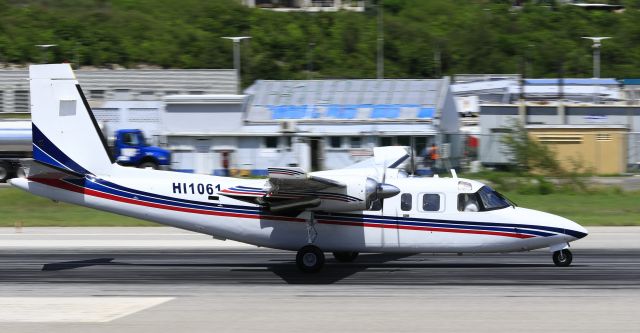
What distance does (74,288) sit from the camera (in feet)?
53.7

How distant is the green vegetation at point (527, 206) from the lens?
2808 cm

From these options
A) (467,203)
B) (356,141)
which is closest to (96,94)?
(356,141)

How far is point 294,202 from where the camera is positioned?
17500mm

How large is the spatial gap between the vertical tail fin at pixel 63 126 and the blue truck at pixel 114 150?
79.3 feet

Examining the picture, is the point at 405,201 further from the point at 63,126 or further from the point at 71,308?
the point at 63,126

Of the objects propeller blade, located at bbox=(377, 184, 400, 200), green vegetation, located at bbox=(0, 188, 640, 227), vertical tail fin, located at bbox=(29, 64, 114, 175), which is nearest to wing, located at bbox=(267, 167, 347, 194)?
propeller blade, located at bbox=(377, 184, 400, 200)

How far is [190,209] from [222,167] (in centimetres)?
2445

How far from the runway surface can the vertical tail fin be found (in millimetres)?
2368

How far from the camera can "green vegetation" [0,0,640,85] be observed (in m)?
74.7

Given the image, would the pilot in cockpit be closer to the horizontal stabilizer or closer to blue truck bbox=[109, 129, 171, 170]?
the horizontal stabilizer

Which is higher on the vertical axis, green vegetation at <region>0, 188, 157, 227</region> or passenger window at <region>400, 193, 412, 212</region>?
Answer: passenger window at <region>400, 193, 412, 212</region>

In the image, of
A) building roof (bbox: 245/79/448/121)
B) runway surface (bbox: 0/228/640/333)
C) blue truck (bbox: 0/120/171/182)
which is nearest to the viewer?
runway surface (bbox: 0/228/640/333)

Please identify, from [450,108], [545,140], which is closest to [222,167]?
[450,108]

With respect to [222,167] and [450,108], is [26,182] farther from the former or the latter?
[450,108]
